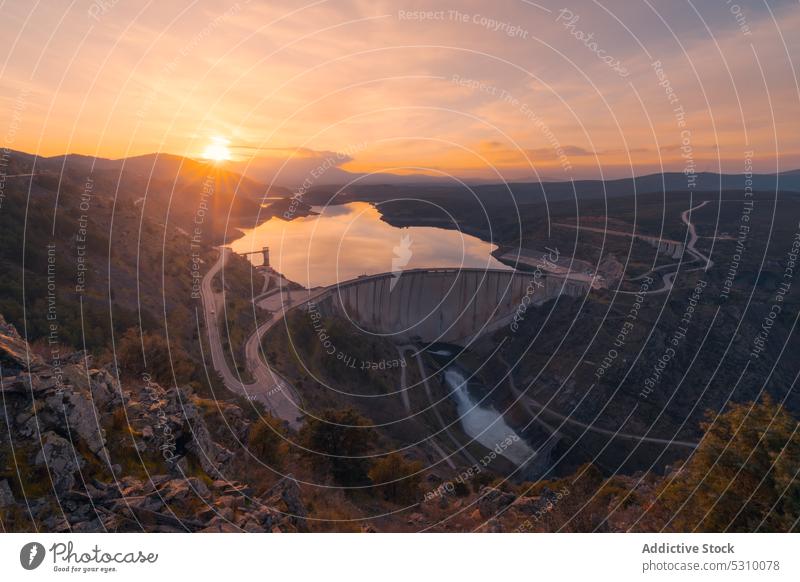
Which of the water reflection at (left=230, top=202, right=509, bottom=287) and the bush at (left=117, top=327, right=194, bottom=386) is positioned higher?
the water reflection at (left=230, top=202, right=509, bottom=287)

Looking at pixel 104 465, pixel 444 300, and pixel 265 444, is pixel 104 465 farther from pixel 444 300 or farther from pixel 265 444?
pixel 444 300

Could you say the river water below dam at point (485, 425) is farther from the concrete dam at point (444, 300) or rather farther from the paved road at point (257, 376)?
the paved road at point (257, 376)

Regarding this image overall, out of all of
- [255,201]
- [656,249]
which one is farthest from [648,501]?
[255,201]

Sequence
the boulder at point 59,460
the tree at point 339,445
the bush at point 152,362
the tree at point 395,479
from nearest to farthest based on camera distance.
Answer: the boulder at point 59,460 → the tree at point 395,479 → the bush at point 152,362 → the tree at point 339,445

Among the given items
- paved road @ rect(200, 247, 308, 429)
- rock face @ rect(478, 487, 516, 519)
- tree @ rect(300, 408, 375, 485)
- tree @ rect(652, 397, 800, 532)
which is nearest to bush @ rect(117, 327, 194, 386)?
tree @ rect(300, 408, 375, 485)

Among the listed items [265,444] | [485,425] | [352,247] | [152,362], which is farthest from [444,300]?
[265,444]

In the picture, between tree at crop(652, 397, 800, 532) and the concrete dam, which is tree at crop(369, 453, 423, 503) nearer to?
tree at crop(652, 397, 800, 532)

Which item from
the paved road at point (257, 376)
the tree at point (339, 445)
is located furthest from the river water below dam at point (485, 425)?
the tree at point (339, 445)
